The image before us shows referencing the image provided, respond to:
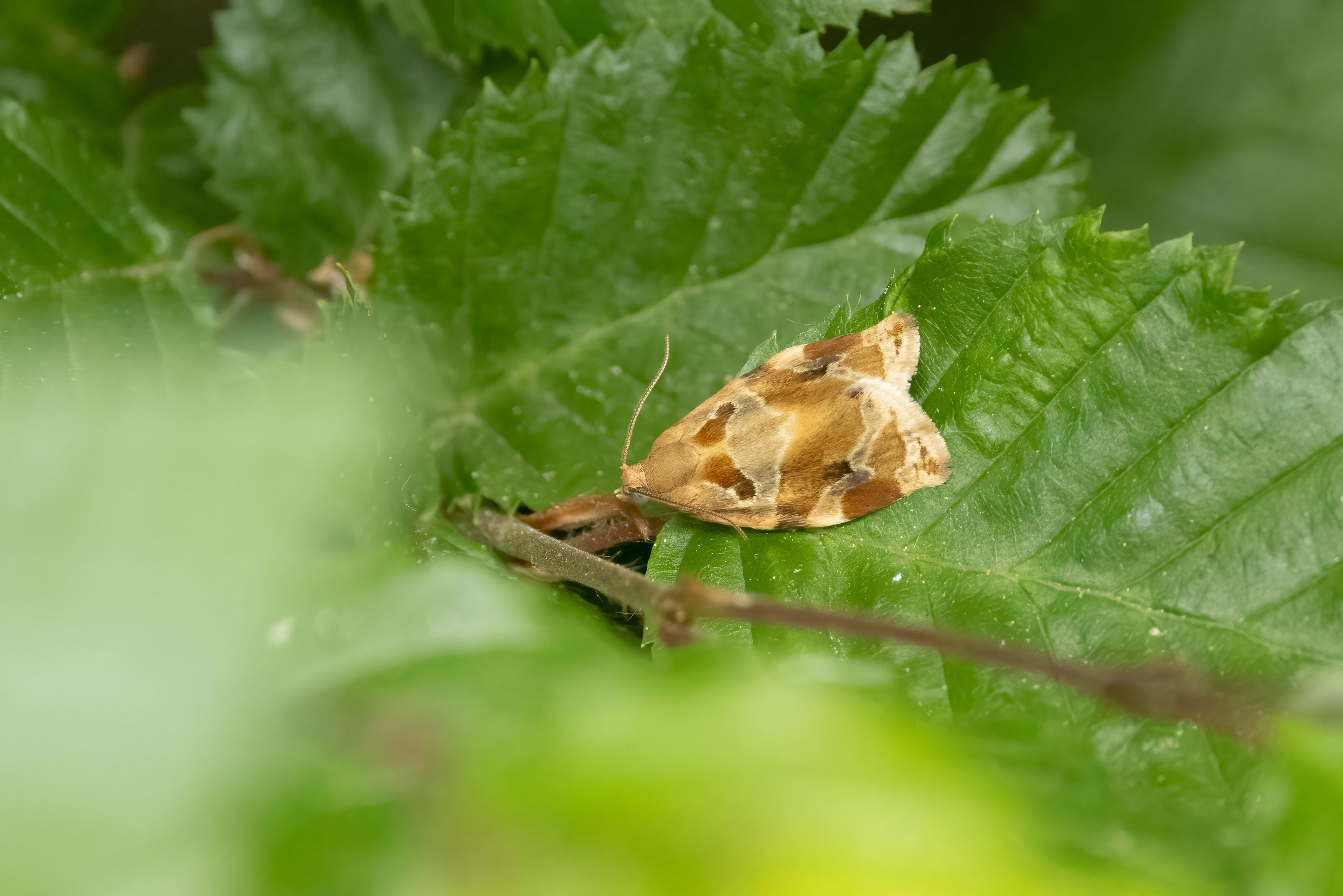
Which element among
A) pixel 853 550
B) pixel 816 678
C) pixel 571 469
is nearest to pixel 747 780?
pixel 816 678

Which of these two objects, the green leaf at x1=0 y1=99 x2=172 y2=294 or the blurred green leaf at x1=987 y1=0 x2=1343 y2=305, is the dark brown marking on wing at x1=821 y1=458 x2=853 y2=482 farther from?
the green leaf at x1=0 y1=99 x2=172 y2=294

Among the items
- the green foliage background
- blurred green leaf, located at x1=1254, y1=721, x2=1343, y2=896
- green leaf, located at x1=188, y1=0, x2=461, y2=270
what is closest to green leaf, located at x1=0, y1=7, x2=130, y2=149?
the green foliage background

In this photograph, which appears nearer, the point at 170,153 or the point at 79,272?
the point at 79,272

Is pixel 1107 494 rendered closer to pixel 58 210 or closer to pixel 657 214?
pixel 657 214

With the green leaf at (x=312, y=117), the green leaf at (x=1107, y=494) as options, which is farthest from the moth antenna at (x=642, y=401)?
the green leaf at (x=312, y=117)

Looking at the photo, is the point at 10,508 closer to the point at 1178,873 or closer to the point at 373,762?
the point at 373,762

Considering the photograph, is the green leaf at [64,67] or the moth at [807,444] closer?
the moth at [807,444]

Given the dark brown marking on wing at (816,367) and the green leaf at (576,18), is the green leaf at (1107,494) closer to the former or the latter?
the dark brown marking on wing at (816,367)

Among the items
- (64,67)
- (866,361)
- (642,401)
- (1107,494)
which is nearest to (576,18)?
(642,401)
